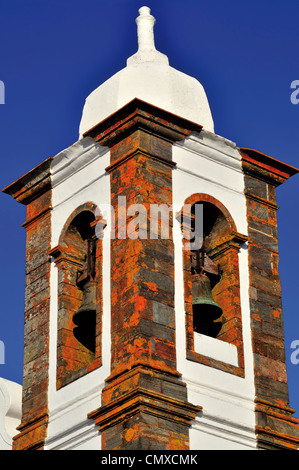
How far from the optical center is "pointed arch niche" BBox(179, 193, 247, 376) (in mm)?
23203

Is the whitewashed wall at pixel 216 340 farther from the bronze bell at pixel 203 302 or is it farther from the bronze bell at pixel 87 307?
the bronze bell at pixel 87 307

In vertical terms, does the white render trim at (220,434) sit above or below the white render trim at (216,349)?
below

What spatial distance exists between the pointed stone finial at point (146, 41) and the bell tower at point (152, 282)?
4 centimetres

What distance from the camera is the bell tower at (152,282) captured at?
2247 centimetres

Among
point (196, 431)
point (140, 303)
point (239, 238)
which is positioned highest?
point (239, 238)

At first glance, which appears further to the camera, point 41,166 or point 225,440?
A: point 41,166

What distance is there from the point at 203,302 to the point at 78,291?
1.91 m

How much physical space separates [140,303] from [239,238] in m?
2.38

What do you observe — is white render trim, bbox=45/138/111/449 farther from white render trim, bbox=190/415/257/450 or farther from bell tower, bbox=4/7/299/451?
white render trim, bbox=190/415/257/450

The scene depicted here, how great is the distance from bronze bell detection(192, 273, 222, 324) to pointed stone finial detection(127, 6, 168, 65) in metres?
3.63

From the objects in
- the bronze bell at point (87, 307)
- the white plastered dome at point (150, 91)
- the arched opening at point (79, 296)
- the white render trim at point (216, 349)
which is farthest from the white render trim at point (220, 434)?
the white plastered dome at point (150, 91)

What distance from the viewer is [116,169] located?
2405 cm
